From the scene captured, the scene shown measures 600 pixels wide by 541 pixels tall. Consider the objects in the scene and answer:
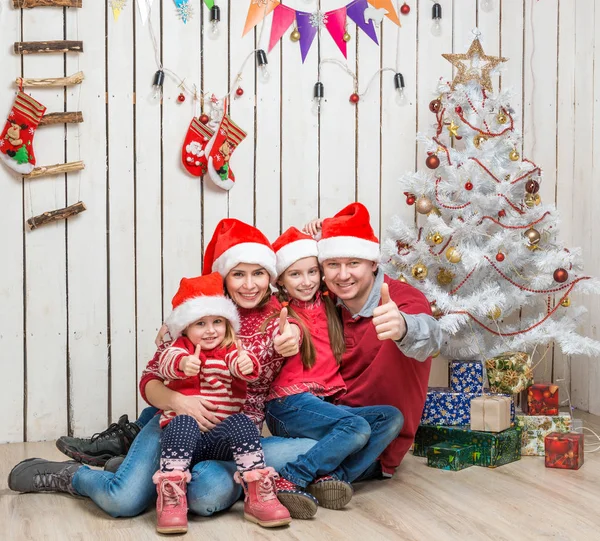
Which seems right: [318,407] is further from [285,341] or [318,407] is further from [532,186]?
[532,186]

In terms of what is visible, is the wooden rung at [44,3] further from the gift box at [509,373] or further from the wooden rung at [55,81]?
the gift box at [509,373]

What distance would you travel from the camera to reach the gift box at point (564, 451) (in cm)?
279

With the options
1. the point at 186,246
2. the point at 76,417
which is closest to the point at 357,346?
the point at 186,246

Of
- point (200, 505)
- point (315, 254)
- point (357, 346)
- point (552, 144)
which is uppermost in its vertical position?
point (552, 144)

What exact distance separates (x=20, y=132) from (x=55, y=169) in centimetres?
19

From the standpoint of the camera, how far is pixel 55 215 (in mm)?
3258

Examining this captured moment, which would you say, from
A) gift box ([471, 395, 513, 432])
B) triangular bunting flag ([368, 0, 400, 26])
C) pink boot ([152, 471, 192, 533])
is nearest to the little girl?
pink boot ([152, 471, 192, 533])

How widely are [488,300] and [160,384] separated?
136cm

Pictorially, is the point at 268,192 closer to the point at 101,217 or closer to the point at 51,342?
the point at 101,217

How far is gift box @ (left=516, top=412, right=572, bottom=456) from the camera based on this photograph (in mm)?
3010

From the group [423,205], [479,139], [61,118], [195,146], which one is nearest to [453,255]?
[423,205]

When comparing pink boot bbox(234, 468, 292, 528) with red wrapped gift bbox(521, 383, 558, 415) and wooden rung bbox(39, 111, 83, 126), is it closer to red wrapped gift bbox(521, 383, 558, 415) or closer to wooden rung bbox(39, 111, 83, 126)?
red wrapped gift bbox(521, 383, 558, 415)

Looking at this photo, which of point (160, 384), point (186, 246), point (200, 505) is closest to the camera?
point (200, 505)

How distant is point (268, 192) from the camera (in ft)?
11.8
